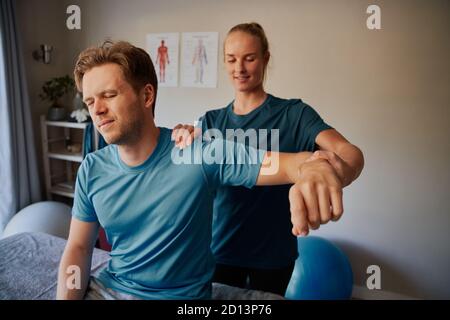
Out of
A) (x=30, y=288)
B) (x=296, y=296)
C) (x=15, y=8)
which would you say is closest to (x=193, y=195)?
(x=296, y=296)

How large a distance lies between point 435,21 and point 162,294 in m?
0.82

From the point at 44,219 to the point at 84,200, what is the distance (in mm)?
322

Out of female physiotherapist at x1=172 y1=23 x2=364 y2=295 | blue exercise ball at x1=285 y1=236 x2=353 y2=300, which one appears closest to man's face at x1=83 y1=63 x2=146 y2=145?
female physiotherapist at x1=172 y1=23 x2=364 y2=295

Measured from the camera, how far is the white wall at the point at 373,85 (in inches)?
27.4

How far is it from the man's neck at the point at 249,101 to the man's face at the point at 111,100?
25 centimetres

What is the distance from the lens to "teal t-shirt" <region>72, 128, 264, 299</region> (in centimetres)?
62

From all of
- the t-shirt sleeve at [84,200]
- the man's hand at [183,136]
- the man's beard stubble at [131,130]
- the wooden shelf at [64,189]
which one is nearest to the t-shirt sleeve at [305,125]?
the man's hand at [183,136]

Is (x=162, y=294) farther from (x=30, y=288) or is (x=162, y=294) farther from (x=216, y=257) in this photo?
(x=30, y=288)

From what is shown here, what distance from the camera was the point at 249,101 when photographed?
0.74 metres

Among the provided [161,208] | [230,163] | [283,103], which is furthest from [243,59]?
[161,208]

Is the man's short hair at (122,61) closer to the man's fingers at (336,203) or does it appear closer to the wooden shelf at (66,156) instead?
the wooden shelf at (66,156)

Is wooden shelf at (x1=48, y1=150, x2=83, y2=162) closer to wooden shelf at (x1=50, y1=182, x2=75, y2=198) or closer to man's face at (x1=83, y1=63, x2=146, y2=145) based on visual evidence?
wooden shelf at (x1=50, y1=182, x2=75, y2=198)

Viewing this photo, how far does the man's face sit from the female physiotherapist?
4.2 inches

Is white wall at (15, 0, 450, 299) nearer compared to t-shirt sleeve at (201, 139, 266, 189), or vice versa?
t-shirt sleeve at (201, 139, 266, 189)
